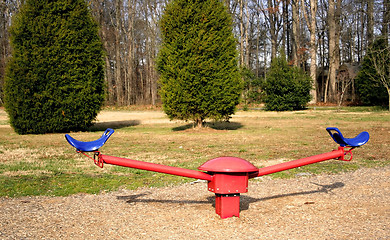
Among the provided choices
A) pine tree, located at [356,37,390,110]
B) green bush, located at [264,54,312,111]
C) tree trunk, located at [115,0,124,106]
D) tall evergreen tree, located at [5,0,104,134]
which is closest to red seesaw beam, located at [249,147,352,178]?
tall evergreen tree, located at [5,0,104,134]

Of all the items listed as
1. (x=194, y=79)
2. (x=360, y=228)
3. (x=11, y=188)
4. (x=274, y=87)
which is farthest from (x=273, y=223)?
(x=274, y=87)

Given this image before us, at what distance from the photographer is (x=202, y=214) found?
4.15 metres

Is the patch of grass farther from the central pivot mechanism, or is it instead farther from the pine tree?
the pine tree

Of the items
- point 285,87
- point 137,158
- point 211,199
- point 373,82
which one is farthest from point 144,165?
point 373,82

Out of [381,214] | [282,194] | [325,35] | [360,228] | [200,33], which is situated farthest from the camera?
[325,35]

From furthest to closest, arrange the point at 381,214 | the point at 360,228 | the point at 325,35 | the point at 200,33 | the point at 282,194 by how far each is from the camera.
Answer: the point at 325,35 → the point at 200,33 → the point at 282,194 → the point at 381,214 → the point at 360,228

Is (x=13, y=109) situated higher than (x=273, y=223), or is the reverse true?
(x=13, y=109)

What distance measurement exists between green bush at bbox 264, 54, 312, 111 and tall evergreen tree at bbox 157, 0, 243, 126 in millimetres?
13226

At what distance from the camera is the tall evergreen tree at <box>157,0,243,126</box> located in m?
13.9

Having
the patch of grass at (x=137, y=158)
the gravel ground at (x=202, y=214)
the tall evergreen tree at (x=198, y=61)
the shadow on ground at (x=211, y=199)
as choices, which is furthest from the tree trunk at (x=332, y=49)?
the shadow on ground at (x=211, y=199)

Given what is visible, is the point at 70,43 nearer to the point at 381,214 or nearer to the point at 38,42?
the point at 38,42

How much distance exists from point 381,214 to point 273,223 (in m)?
1.28

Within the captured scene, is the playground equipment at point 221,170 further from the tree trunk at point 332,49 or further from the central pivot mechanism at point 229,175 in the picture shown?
the tree trunk at point 332,49

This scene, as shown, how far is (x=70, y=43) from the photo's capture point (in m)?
14.5
